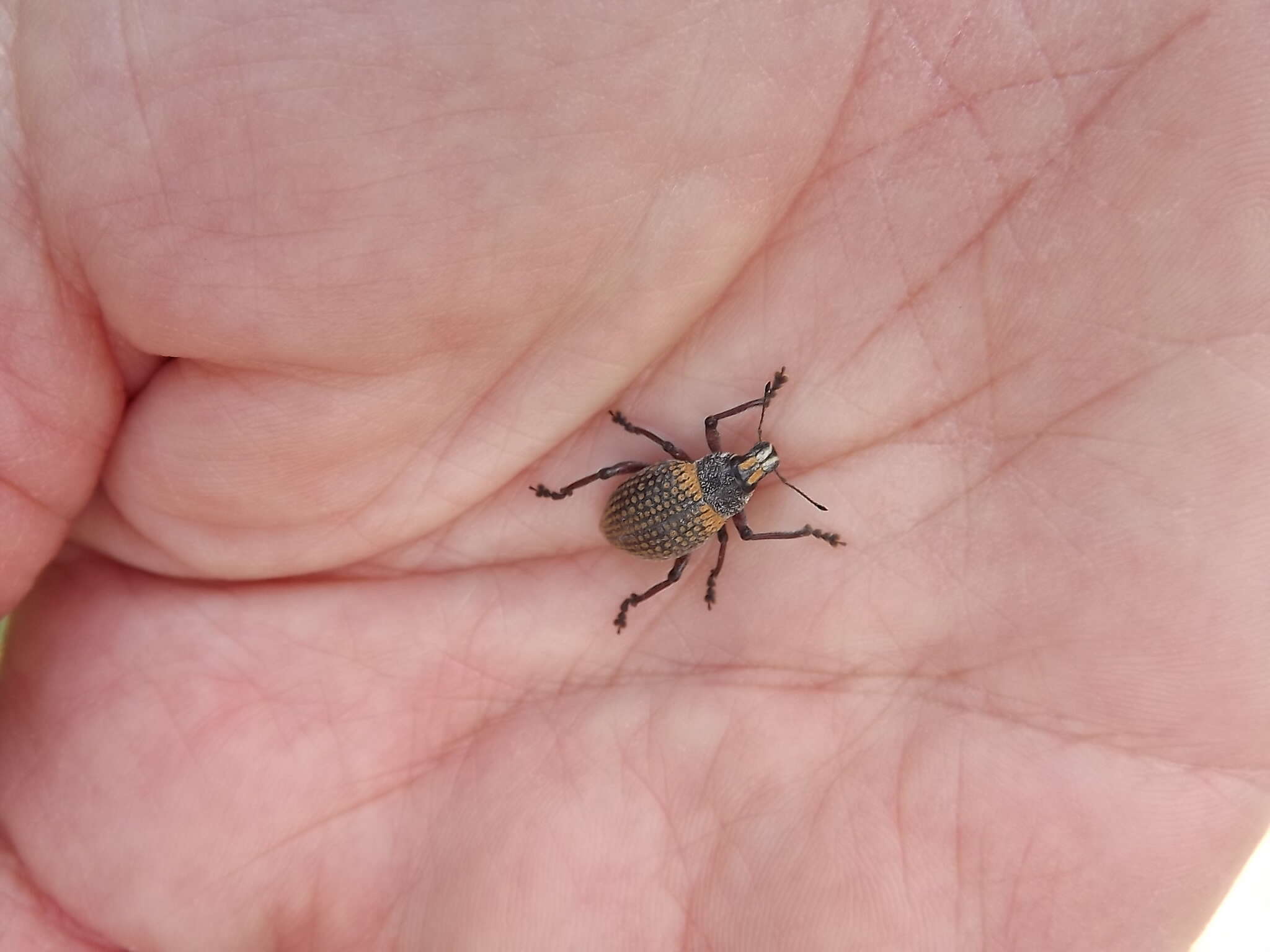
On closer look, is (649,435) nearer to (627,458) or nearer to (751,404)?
(627,458)

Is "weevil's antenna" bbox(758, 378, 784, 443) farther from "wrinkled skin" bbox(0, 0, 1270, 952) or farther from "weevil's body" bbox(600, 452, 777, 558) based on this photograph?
"weevil's body" bbox(600, 452, 777, 558)

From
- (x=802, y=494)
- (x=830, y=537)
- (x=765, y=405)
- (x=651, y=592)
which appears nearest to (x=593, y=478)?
(x=651, y=592)

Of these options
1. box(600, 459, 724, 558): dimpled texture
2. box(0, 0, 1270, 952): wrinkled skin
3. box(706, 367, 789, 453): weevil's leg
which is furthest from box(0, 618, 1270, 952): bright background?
box(706, 367, 789, 453): weevil's leg

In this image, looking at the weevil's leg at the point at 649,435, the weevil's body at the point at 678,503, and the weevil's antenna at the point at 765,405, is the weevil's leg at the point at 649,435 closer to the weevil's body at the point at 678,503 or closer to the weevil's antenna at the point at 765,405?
the weevil's body at the point at 678,503

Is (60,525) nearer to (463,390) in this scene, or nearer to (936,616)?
(463,390)

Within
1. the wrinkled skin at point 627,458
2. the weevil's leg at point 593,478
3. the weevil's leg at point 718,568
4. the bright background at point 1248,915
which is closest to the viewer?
the wrinkled skin at point 627,458

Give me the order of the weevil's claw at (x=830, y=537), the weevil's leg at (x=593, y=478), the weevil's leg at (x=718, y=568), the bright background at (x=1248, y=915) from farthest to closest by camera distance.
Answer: the bright background at (x=1248, y=915) → the weevil's leg at (x=593, y=478) → the weevil's leg at (x=718, y=568) → the weevil's claw at (x=830, y=537)

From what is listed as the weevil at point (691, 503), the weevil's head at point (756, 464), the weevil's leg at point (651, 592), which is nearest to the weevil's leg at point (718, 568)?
the weevil at point (691, 503)
